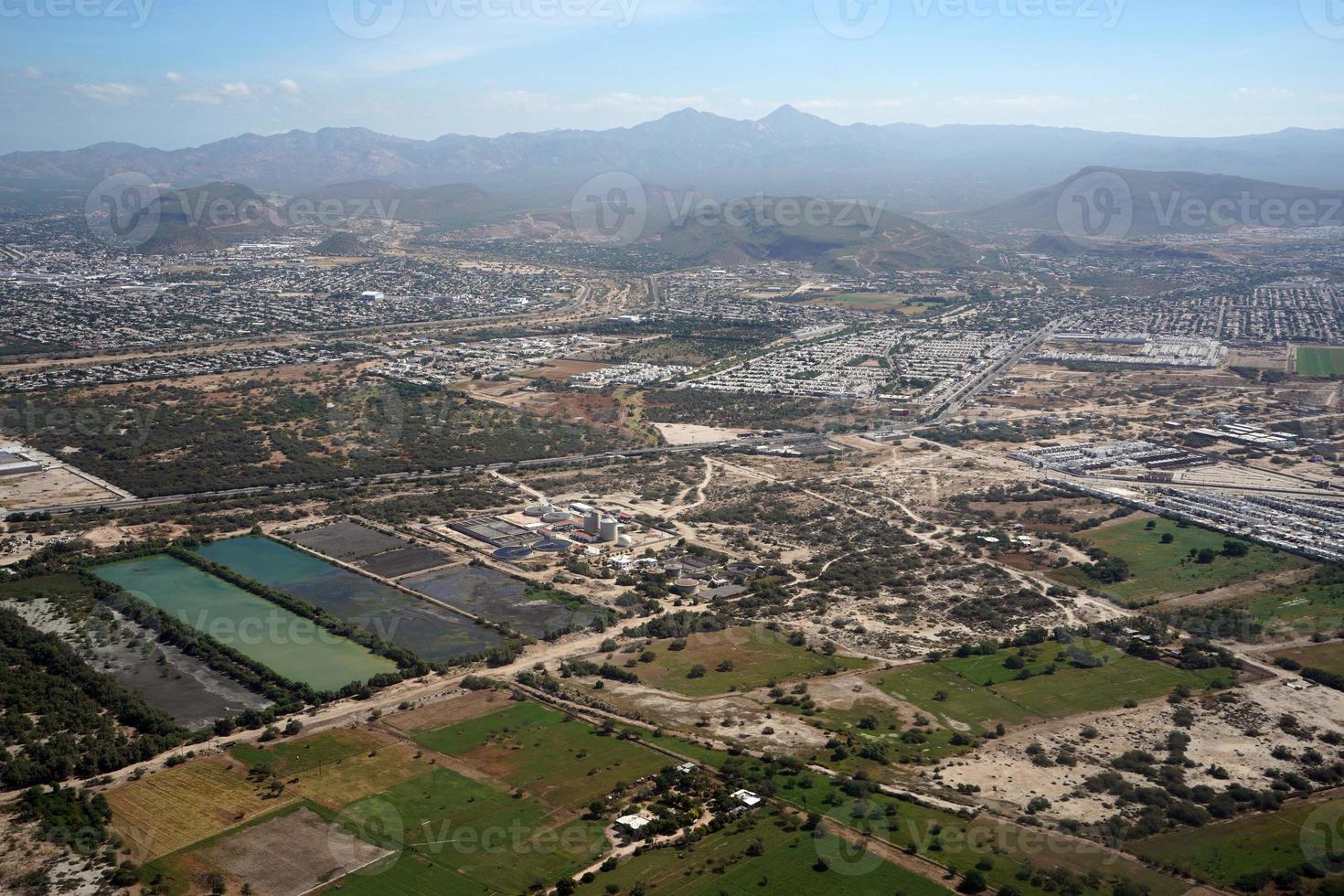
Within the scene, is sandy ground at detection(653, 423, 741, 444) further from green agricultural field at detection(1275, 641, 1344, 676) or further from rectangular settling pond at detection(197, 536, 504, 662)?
green agricultural field at detection(1275, 641, 1344, 676)

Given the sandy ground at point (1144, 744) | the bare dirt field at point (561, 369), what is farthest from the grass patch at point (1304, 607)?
the bare dirt field at point (561, 369)

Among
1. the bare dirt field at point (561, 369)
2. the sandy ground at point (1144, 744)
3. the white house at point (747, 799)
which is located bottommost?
the sandy ground at point (1144, 744)

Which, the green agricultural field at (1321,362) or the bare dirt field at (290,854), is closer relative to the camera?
the bare dirt field at (290,854)

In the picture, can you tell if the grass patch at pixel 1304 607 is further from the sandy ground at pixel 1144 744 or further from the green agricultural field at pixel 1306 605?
the sandy ground at pixel 1144 744

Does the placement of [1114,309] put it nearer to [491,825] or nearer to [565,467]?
[565,467]

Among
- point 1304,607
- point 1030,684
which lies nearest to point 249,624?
point 1030,684

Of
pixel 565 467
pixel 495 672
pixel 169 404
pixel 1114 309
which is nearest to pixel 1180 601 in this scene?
pixel 495 672

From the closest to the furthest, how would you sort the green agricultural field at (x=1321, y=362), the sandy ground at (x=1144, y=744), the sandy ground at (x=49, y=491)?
the sandy ground at (x=1144, y=744), the sandy ground at (x=49, y=491), the green agricultural field at (x=1321, y=362)

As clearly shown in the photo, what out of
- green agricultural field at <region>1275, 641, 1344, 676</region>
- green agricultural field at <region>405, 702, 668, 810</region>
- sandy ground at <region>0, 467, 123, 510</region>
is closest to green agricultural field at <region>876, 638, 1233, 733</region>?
green agricultural field at <region>1275, 641, 1344, 676</region>
